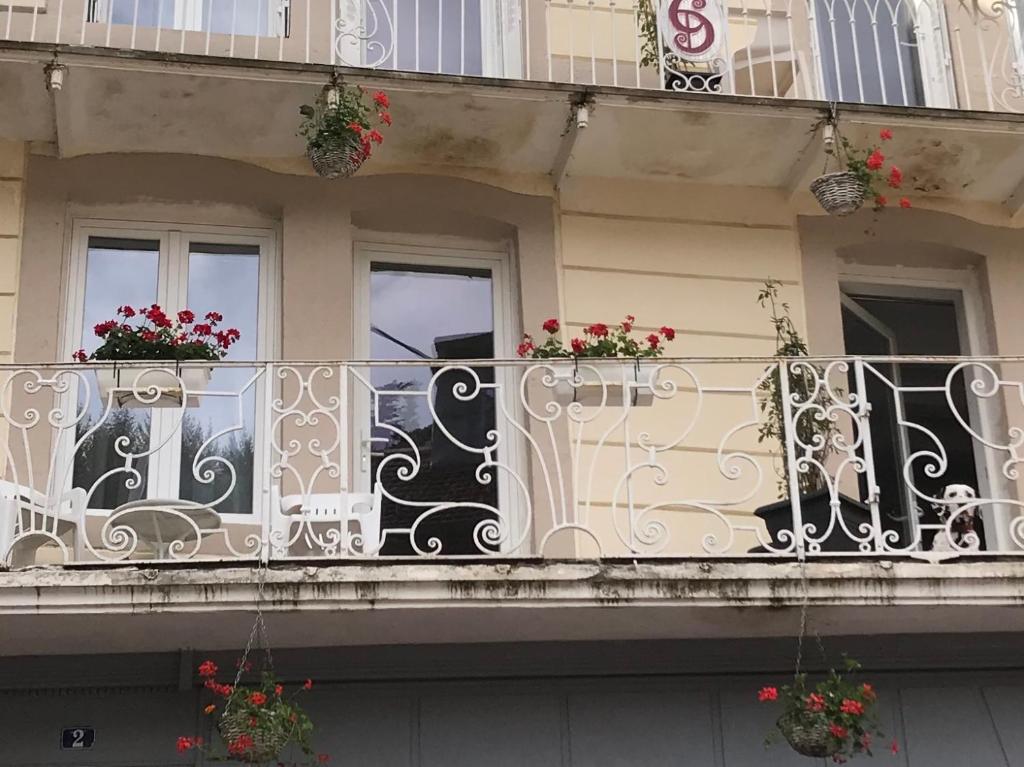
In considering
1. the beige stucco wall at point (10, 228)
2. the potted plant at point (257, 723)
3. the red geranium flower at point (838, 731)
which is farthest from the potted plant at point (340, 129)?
the red geranium flower at point (838, 731)

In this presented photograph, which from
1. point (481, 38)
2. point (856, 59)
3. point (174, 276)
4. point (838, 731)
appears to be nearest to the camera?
point (838, 731)

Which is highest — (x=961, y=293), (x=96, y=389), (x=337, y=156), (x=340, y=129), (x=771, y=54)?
(x=771, y=54)

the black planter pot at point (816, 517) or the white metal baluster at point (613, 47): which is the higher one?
the white metal baluster at point (613, 47)

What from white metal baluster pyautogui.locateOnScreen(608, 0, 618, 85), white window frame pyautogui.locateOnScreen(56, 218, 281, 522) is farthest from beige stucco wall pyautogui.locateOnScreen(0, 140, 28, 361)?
white metal baluster pyautogui.locateOnScreen(608, 0, 618, 85)

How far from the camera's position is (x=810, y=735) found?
7285 mm

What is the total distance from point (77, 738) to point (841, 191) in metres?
5.44

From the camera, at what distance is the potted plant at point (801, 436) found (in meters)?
7.93

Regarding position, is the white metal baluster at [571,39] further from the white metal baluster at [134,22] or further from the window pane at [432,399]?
the white metal baluster at [134,22]

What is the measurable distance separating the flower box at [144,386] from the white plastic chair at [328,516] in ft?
2.41

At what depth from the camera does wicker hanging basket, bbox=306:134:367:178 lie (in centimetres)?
874

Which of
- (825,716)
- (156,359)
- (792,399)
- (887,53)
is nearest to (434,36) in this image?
(887,53)

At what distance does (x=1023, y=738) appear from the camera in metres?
8.39

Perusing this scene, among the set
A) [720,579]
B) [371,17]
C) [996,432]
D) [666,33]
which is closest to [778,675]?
[720,579]

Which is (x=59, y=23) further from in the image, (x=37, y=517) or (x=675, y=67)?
(x=675, y=67)
